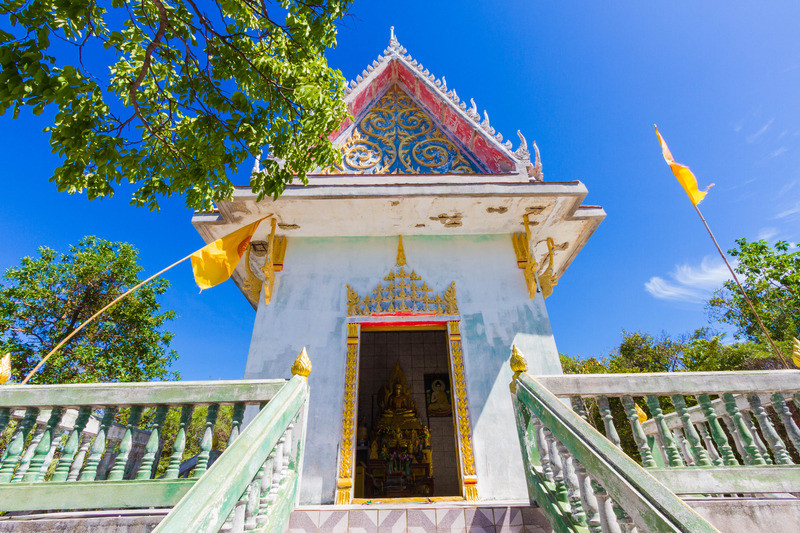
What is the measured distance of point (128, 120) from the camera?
4.38 m

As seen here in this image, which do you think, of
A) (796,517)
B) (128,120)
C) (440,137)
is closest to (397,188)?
(440,137)

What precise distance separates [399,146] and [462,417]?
4.85 meters

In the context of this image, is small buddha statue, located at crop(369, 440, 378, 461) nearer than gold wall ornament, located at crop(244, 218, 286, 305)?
No

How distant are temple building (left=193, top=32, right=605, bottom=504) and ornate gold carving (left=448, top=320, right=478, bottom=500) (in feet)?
0.05

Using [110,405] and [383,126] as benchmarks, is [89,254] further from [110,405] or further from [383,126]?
[110,405]

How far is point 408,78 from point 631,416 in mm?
7055

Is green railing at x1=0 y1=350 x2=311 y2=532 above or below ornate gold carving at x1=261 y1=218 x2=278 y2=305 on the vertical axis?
below

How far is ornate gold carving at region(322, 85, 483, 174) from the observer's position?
721 centimetres

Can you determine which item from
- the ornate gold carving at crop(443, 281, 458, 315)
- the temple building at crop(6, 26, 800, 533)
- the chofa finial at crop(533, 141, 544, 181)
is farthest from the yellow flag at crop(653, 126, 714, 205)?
the ornate gold carving at crop(443, 281, 458, 315)

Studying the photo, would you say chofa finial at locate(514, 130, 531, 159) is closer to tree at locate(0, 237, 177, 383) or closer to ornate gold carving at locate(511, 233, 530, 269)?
ornate gold carving at locate(511, 233, 530, 269)

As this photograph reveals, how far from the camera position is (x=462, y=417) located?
5406 mm

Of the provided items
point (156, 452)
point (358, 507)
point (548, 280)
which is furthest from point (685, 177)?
point (156, 452)

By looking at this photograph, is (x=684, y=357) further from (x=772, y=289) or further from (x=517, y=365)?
(x=517, y=365)

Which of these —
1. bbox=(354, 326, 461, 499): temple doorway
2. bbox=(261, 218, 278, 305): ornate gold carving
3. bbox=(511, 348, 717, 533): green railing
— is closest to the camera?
bbox=(511, 348, 717, 533): green railing
